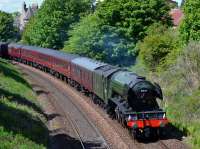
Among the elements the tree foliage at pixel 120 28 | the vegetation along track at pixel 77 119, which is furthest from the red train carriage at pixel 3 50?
the vegetation along track at pixel 77 119

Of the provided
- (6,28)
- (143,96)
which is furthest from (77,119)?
(6,28)

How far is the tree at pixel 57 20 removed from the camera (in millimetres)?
77500

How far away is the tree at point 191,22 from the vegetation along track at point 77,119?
10.5 metres

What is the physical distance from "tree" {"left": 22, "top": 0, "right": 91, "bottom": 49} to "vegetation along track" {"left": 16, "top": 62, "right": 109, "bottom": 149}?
108 feet

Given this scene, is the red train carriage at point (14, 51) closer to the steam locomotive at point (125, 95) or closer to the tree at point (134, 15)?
the tree at point (134, 15)

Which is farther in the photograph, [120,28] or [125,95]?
[120,28]

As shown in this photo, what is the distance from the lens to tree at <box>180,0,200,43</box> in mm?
35250

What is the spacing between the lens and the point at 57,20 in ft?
255

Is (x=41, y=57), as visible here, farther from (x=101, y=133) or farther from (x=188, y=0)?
(x=101, y=133)

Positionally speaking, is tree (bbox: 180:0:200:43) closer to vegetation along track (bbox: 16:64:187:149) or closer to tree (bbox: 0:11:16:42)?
vegetation along track (bbox: 16:64:187:149)

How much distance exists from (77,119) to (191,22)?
42.6ft

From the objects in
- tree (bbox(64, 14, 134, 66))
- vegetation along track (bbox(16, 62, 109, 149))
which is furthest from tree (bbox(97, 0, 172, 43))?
vegetation along track (bbox(16, 62, 109, 149))

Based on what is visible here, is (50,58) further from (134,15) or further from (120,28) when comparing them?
(134,15)

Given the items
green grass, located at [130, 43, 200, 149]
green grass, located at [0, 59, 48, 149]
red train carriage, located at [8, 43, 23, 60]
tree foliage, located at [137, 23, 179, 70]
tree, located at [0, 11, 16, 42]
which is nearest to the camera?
green grass, located at [0, 59, 48, 149]
